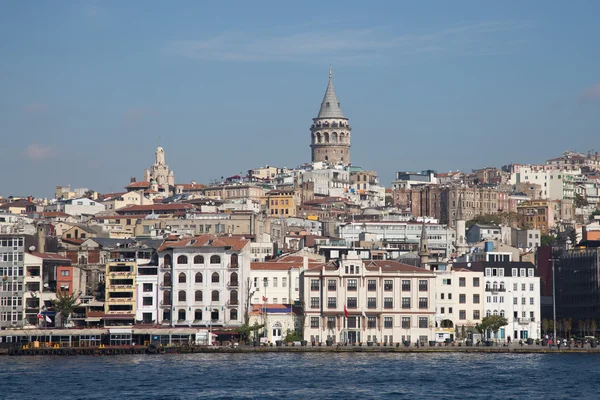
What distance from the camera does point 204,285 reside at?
104m

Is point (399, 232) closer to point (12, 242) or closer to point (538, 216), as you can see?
point (538, 216)

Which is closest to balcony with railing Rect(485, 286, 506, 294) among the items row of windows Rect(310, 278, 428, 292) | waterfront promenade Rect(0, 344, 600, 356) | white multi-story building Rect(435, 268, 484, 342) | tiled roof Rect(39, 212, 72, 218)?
white multi-story building Rect(435, 268, 484, 342)

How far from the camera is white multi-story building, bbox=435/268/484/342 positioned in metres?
107

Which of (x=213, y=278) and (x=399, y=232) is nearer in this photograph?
(x=213, y=278)

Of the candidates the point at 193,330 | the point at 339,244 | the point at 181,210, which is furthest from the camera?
the point at 181,210

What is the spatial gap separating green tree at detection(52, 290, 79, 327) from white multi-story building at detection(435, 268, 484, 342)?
93.9 ft

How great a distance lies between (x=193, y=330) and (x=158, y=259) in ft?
25.7

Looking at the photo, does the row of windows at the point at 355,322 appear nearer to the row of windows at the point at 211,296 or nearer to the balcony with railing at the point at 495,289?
the row of windows at the point at 211,296

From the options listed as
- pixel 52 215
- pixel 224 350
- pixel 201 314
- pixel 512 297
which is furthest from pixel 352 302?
pixel 52 215

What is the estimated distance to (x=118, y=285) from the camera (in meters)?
106

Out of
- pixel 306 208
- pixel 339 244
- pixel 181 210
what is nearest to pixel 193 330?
pixel 339 244

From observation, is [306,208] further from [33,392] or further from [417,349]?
[33,392]

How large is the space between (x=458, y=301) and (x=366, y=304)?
8431 millimetres

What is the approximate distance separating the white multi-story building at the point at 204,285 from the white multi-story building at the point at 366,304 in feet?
17.6
